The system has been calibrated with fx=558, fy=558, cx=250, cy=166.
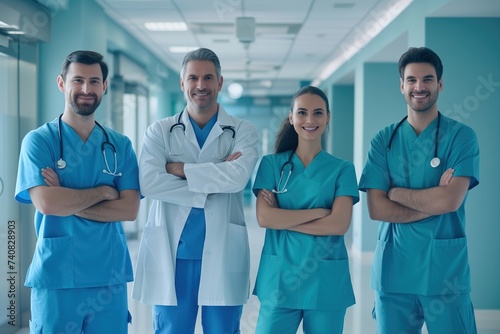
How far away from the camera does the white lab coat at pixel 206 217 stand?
2164 mm

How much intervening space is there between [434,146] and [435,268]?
477 millimetres

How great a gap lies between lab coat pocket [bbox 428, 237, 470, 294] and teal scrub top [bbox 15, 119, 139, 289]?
1.19m

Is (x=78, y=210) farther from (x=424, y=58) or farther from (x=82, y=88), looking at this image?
(x=424, y=58)

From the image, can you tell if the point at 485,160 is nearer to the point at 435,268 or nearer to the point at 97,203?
the point at 435,268

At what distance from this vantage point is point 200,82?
2.23 m

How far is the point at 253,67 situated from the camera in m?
9.89

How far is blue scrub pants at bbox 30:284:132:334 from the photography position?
6.71 feet

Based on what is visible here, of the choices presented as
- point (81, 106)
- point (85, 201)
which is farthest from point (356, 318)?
point (81, 106)

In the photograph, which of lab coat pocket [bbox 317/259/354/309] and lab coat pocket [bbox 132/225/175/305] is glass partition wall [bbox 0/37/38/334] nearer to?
lab coat pocket [bbox 132/225/175/305]

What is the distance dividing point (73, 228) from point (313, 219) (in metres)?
0.91

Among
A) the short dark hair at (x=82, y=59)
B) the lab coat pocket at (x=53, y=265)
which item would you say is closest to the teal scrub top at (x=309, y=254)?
the lab coat pocket at (x=53, y=265)

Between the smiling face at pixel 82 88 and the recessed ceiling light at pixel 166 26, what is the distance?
3.88 meters

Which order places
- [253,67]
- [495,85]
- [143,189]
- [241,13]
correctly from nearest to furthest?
[143,189], [495,85], [241,13], [253,67]

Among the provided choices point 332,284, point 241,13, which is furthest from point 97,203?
point 241,13
